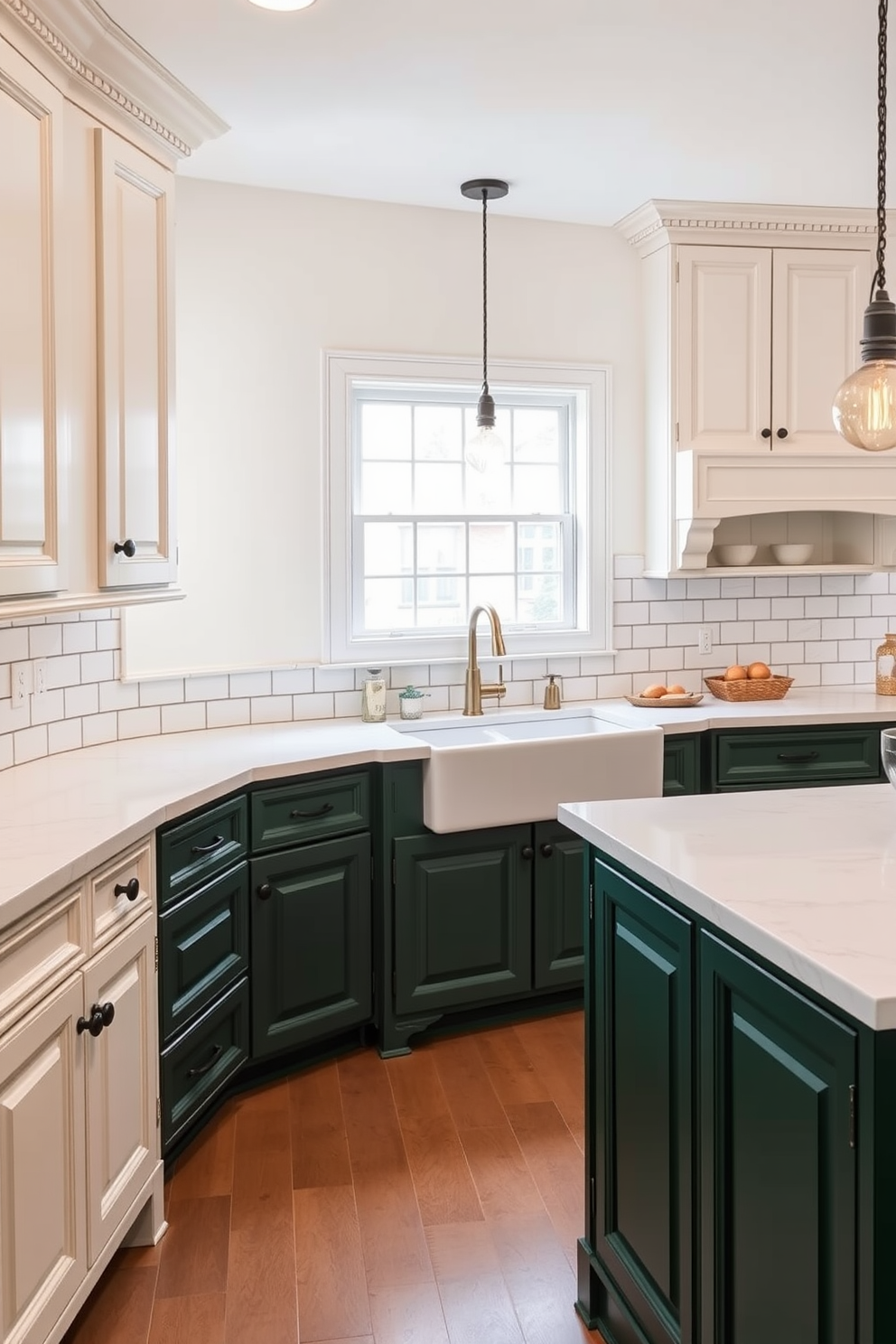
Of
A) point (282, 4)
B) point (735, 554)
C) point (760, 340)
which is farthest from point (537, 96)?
point (735, 554)

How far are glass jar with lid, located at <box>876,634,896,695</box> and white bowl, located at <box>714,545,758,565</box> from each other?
670 millimetres

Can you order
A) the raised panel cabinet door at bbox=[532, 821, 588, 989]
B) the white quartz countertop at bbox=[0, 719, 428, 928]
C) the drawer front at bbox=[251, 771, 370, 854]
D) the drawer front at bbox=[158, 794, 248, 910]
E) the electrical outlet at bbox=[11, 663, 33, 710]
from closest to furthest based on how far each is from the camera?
the white quartz countertop at bbox=[0, 719, 428, 928]
the drawer front at bbox=[158, 794, 248, 910]
the electrical outlet at bbox=[11, 663, 33, 710]
the drawer front at bbox=[251, 771, 370, 854]
the raised panel cabinet door at bbox=[532, 821, 588, 989]

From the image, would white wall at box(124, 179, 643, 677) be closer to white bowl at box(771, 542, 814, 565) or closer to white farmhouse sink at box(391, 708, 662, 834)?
white farmhouse sink at box(391, 708, 662, 834)

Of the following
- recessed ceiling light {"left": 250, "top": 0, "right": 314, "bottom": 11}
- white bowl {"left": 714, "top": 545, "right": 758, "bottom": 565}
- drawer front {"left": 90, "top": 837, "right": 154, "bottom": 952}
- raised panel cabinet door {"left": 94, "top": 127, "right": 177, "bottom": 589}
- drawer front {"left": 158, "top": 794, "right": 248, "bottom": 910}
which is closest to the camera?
drawer front {"left": 90, "top": 837, "right": 154, "bottom": 952}

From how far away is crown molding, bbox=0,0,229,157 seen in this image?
2289 millimetres

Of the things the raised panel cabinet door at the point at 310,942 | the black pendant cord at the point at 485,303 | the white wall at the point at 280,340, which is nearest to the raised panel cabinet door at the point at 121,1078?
the raised panel cabinet door at the point at 310,942

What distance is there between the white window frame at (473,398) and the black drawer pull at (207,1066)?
1.43 meters

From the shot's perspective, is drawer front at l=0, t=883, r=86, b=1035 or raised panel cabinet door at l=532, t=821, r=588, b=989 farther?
raised panel cabinet door at l=532, t=821, r=588, b=989

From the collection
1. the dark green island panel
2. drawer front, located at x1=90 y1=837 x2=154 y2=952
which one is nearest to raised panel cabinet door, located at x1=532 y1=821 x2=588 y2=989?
the dark green island panel

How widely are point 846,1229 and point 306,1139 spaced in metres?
1.83

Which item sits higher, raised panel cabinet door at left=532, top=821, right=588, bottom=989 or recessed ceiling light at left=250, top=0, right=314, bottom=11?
recessed ceiling light at left=250, top=0, right=314, bottom=11

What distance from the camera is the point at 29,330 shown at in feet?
7.50

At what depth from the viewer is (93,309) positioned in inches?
102

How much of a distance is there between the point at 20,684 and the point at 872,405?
218cm
